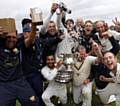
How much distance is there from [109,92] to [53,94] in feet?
4.44

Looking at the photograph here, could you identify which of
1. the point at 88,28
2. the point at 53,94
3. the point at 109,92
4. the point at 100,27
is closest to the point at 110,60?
the point at 109,92

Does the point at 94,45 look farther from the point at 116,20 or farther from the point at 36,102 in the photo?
the point at 36,102

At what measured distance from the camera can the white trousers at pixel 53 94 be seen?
29.8 ft

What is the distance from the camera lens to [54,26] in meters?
8.92

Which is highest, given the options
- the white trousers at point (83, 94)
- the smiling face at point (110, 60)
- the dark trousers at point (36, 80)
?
the smiling face at point (110, 60)

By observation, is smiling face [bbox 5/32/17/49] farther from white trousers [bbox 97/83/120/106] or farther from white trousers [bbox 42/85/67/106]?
white trousers [bbox 97/83/120/106]

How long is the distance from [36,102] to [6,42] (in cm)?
117

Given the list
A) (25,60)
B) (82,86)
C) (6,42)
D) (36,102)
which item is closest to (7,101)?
(36,102)

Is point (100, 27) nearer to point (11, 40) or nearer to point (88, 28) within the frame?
point (88, 28)

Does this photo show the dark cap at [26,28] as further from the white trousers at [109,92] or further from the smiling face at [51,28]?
the white trousers at [109,92]

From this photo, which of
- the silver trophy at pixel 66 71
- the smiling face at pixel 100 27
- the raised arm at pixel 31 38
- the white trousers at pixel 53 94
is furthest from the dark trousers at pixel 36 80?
the smiling face at pixel 100 27

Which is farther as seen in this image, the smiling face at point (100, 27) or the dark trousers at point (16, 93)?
the smiling face at point (100, 27)

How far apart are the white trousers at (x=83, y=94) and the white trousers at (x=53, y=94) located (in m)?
0.33

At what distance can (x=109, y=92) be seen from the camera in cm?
893
